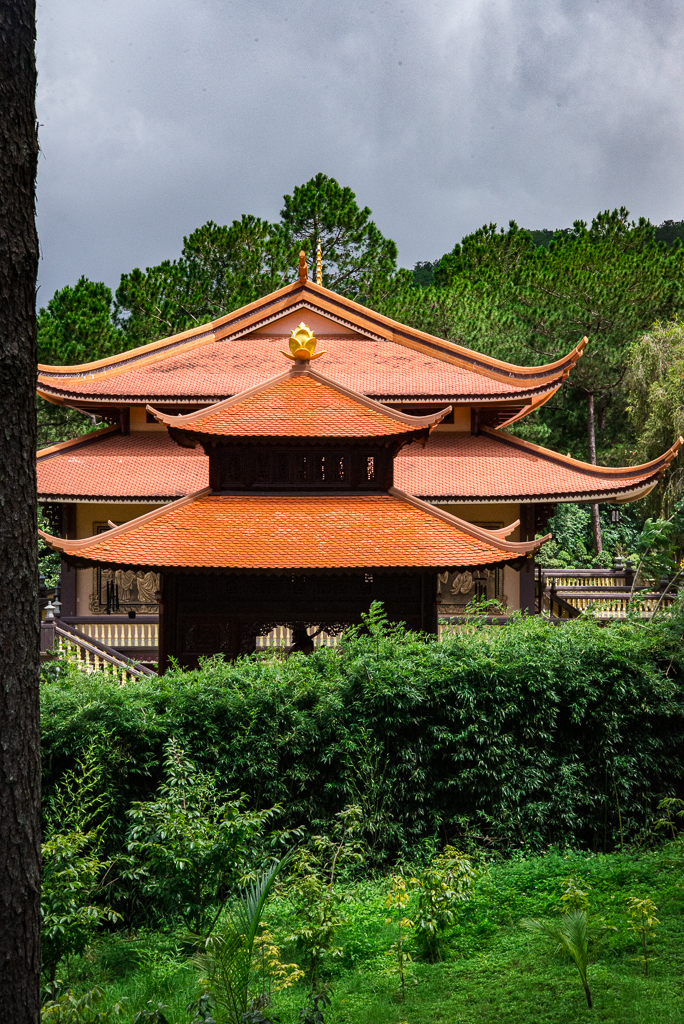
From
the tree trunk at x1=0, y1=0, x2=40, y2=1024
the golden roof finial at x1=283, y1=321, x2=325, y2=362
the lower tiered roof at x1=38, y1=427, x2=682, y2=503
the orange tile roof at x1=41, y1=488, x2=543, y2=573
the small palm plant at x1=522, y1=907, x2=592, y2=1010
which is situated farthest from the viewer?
the lower tiered roof at x1=38, y1=427, x2=682, y2=503

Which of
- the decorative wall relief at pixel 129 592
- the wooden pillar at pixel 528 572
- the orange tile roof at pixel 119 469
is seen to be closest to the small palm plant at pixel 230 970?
the orange tile roof at pixel 119 469

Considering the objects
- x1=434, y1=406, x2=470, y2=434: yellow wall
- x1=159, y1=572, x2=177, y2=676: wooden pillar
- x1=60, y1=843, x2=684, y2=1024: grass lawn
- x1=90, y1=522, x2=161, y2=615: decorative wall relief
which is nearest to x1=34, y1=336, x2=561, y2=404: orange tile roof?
x1=434, y1=406, x2=470, y2=434: yellow wall

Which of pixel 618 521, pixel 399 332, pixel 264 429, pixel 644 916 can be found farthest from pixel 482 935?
pixel 618 521

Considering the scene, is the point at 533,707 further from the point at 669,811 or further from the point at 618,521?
the point at 618,521

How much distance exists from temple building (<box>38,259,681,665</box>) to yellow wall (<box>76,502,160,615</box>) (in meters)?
0.05

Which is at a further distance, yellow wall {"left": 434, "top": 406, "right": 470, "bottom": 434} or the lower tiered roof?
yellow wall {"left": 434, "top": 406, "right": 470, "bottom": 434}

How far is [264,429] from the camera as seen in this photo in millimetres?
12617

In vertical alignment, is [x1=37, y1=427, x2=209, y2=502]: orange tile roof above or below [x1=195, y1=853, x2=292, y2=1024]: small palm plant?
above

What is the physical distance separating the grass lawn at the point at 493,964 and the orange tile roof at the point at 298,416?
6594 mm

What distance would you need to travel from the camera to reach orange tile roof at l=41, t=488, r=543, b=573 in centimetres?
1139

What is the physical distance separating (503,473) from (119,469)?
873 centimetres

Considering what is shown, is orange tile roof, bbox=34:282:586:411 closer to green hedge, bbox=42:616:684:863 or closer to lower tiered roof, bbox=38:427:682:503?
lower tiered roof, bbox=38:427:682:503

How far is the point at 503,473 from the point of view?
19.0m

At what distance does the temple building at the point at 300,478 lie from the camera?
11.9 metres
